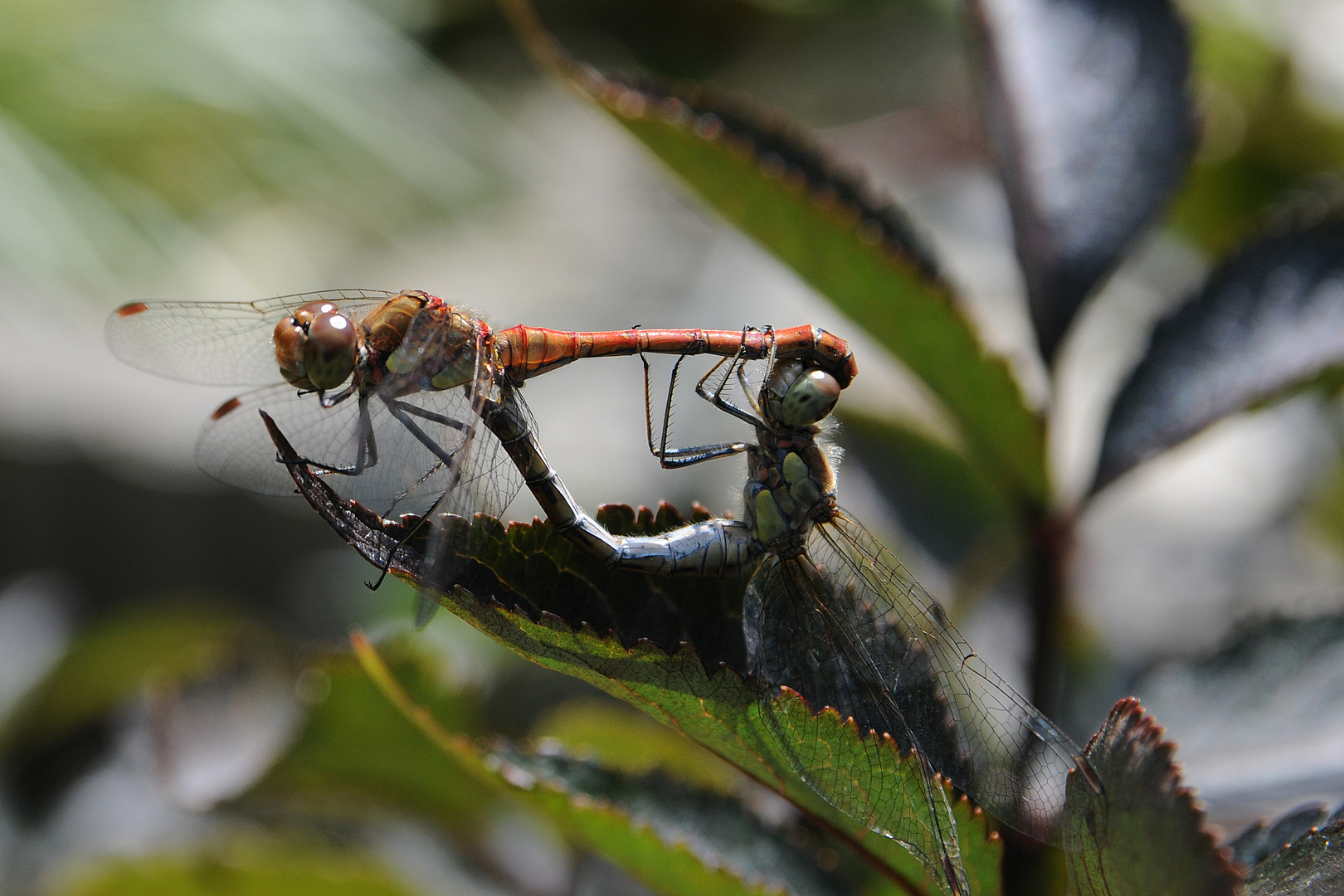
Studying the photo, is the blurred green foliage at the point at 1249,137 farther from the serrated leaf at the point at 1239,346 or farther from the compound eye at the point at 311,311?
the compound eye at the point at 311,311

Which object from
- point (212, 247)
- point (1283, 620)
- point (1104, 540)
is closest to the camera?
point (1283, 620)

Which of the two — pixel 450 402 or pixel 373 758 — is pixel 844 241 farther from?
pixel 373 758

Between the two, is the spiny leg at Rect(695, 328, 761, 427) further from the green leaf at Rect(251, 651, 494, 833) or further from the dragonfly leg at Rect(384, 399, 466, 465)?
the green leaf at Rect(251, 651, 494, 833)

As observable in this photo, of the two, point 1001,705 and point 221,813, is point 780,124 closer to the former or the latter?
point 1001,705

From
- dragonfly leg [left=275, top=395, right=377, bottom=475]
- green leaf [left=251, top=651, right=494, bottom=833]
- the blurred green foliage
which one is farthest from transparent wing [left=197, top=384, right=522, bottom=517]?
the blurred green foliage

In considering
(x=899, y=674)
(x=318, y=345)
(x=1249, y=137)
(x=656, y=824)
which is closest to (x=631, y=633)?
(x=656, y=824)

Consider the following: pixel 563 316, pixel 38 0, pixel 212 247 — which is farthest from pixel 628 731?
pixel 38 0
